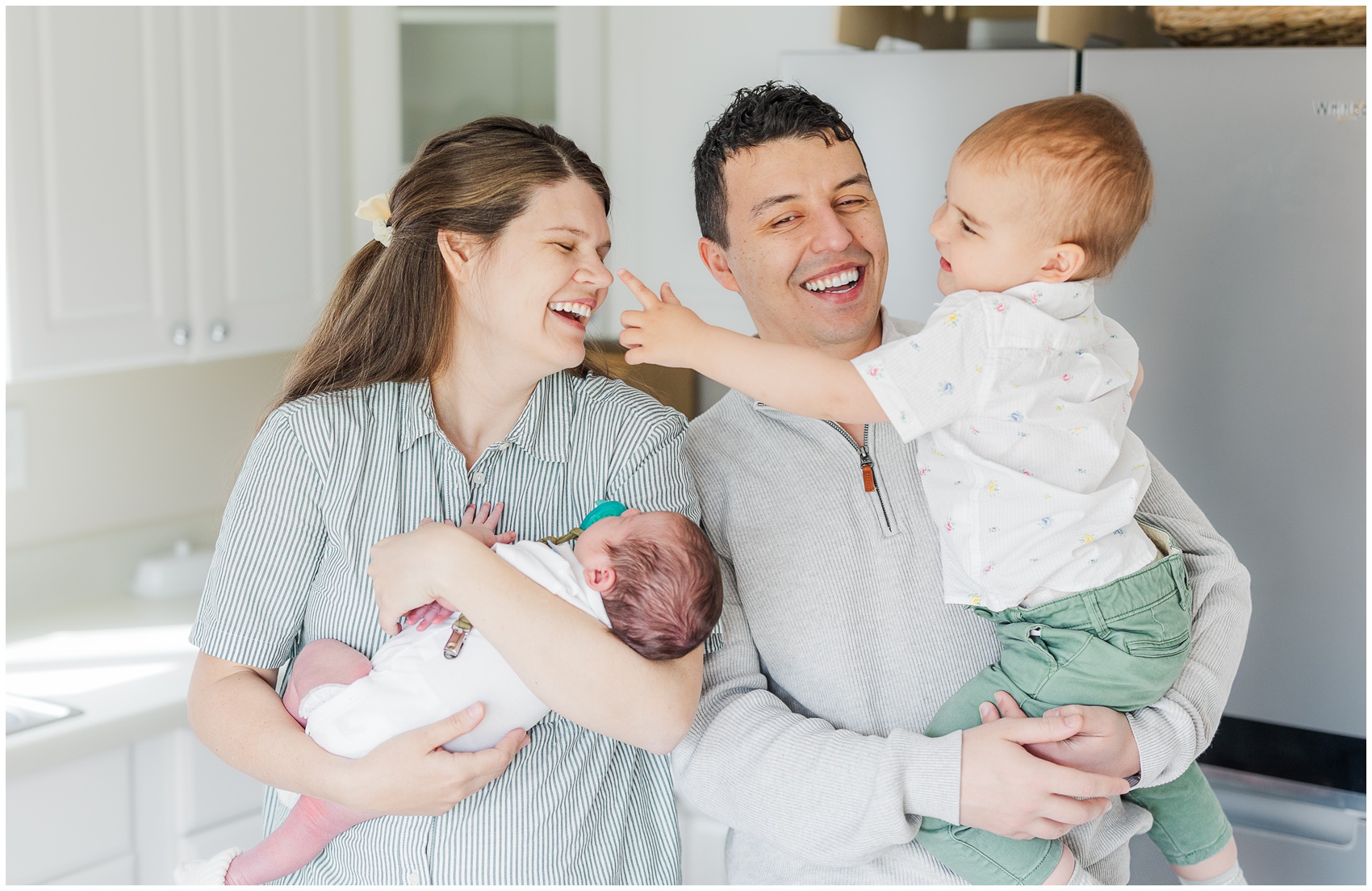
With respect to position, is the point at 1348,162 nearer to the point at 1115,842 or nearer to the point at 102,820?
the point at 1115,842

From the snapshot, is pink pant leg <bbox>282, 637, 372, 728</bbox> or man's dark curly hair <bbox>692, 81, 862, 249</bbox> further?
man's dark curly hair <bbox>692, 81, 862, 249</bbox>

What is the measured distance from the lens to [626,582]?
1232mm

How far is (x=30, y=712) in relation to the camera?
2.04 meters

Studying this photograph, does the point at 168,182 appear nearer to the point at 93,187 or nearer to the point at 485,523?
the point at 93,187

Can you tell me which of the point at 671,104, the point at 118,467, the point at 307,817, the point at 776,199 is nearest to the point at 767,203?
the point at 776,199

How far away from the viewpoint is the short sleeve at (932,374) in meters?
1.22

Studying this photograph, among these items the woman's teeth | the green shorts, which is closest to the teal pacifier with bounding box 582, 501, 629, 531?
the woman's teeth

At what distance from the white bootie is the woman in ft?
0.25

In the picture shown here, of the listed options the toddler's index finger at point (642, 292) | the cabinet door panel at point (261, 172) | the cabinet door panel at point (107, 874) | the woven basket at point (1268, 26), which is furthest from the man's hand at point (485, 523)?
the woven basket at point (1268, 26)

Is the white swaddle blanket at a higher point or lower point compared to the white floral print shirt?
lower

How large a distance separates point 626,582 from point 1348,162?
1339 mm

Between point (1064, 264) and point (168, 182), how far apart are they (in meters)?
1.75

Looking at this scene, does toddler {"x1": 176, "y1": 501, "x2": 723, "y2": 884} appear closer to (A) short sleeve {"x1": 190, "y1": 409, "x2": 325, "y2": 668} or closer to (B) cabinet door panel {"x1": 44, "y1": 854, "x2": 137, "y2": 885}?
(A) short sleeve {"x1": 190, "y1": 409, "x2": 325, "y2": 668}

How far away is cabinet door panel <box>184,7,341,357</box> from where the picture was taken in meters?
→ 2.38
